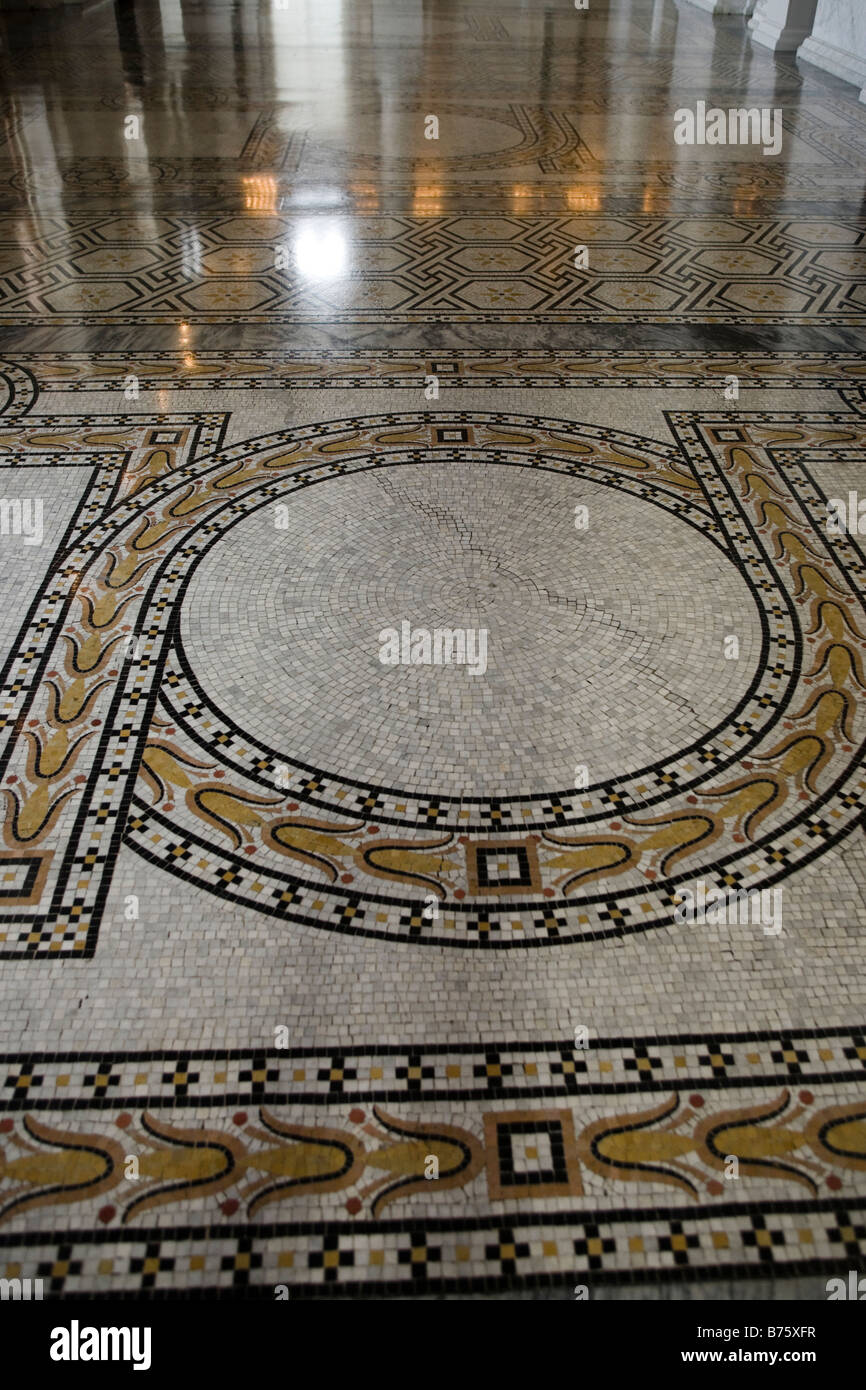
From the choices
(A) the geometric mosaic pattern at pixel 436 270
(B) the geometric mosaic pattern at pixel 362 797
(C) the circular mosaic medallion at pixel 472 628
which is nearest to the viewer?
(B) the geometric mosaic pattern at pixel 362 797

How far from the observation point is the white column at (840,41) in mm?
5637

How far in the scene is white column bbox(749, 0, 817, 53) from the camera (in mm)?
6312

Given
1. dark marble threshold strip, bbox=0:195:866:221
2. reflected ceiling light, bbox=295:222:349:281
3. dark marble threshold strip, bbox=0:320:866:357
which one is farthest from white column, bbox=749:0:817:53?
dark marble threshold strip, bbox=0:320:866:357

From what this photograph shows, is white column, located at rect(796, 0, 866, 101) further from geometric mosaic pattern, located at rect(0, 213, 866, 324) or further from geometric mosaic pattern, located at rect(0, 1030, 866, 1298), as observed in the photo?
geometric mosaic pattern, located at rect(0, 1030, 866, 1298)

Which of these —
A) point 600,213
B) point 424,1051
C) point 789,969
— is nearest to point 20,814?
point 424,1051

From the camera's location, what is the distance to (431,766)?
1599 millimetres

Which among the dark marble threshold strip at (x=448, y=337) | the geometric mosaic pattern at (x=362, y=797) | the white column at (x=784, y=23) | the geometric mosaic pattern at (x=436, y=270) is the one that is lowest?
the geometric mosaic pattern at (x=362, y=797)

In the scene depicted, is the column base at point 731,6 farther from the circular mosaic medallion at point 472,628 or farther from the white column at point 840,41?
the circular mosaic medallion at point 472,628

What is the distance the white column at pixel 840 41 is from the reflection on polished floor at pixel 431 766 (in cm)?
293

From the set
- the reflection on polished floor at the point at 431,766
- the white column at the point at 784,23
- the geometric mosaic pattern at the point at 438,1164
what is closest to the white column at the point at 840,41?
the white column at the point at 784,23

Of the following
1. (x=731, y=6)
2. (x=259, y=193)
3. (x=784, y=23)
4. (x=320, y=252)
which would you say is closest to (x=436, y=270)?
(x=320, y=252)

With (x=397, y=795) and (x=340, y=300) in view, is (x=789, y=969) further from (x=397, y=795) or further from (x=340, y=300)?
(x=340, y=300)

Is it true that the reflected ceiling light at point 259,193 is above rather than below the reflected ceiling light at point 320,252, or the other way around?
above

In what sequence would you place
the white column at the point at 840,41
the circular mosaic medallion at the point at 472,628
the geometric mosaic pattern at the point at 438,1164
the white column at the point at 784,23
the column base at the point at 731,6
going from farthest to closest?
the column base at the point at 731,6 → the white column at the point at 784,23 → the white column at the point at 840,41 → the circular mosaic medallion at the point at 472,628 → the geometric mosaic pattern at the point at 438,1164
